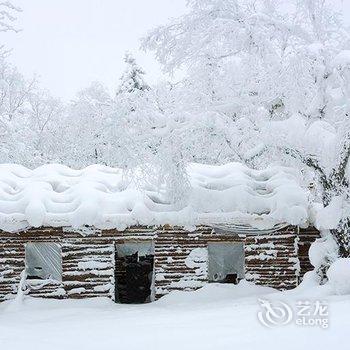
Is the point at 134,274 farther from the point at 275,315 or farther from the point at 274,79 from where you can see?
the point at 275,315

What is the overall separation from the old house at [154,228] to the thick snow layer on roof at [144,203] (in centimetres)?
3

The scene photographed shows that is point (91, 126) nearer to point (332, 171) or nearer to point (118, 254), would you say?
point (118, 254)

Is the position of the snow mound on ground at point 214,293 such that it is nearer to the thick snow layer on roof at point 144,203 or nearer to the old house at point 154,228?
the old house at point 154,228

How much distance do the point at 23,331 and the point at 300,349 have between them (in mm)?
4463

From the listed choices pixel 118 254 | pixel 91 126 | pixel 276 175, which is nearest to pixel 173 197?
pixel 276 175

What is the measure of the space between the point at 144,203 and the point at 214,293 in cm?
300

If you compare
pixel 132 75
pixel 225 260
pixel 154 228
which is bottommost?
pixel 225 260

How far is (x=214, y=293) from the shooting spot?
44.4ft

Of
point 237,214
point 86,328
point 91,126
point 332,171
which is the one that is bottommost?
point 86,328

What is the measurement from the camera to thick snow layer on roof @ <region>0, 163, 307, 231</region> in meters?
13.3

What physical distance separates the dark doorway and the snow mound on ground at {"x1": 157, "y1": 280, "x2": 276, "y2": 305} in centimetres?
272

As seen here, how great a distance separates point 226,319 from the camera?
7836mm
